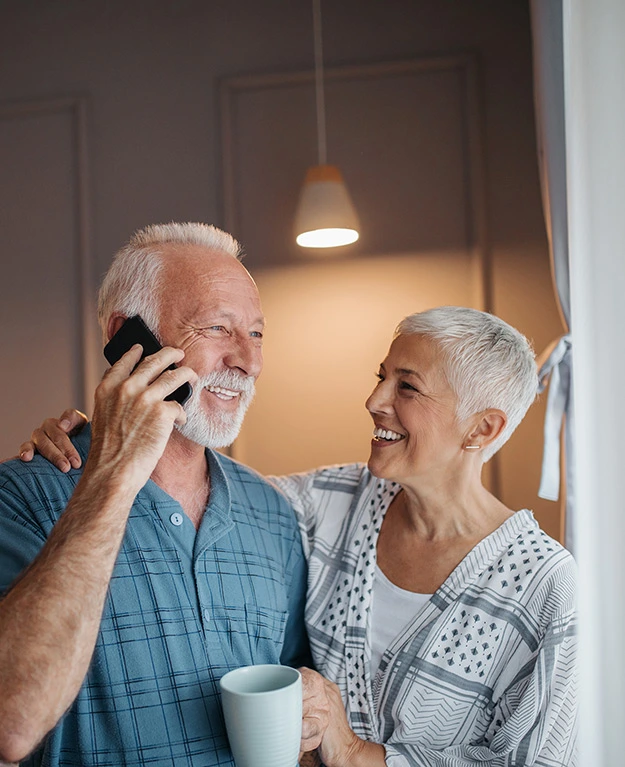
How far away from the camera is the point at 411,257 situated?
9.43 feet

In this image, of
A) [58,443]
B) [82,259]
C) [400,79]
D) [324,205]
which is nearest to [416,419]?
[58,443]

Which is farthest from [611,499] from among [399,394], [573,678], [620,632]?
[399,394]

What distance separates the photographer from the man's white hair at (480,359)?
1556 mm

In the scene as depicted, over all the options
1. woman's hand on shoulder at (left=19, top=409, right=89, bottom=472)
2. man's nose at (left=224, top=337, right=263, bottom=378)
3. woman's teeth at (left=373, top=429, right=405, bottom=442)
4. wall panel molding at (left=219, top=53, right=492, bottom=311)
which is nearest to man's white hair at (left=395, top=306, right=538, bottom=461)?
woman's teeth at (left=373, top=429, right=405, bottom=442)

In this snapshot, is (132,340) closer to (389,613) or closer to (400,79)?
(389,613)

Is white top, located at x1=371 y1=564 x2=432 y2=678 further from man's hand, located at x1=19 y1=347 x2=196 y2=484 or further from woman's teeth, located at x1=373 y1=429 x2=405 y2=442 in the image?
man's hand, located at x1=19 y1=347 x2=196 y2=484

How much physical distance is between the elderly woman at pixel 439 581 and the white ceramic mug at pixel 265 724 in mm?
291

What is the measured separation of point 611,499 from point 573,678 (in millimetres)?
826

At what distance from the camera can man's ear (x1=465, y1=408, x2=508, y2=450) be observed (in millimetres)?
1583

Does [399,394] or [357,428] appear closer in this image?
[399,394]

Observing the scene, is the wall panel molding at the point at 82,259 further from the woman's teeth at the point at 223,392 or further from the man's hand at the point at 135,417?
the man's hand at the point at 135,417

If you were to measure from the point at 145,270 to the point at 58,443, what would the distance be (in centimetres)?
37

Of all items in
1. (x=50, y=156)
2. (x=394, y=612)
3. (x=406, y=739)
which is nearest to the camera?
(x=406, y=739)

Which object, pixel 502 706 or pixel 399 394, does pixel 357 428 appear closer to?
pixel 399 394
